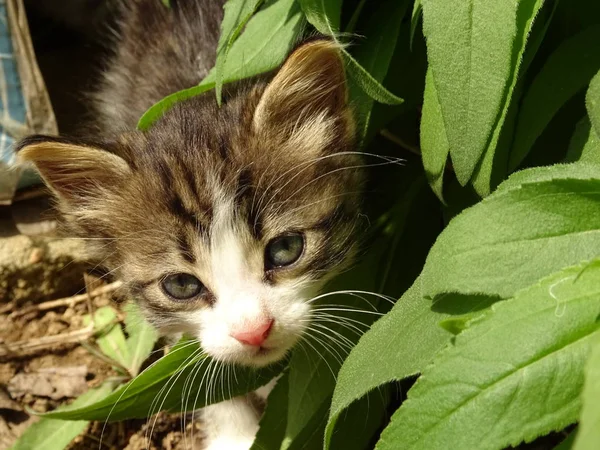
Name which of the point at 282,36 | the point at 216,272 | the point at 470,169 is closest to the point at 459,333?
the point at 470,169

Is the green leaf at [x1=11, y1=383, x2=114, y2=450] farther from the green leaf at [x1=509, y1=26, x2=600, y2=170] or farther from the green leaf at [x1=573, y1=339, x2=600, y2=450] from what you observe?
the green leaf at [x1=573, y1=339, x2=600, y2=450]

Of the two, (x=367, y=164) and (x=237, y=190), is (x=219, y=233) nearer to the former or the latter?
(x=237, y=190)

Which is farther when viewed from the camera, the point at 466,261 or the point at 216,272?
the point at 216,272

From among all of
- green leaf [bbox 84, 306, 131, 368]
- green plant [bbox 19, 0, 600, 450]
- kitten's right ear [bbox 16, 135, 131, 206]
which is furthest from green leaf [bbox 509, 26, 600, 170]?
green leaf [bbox 84, 306, 131, 368]

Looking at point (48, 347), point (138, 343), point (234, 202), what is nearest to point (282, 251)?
point (234, 202)

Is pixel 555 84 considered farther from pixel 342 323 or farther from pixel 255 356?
pixel 255 356

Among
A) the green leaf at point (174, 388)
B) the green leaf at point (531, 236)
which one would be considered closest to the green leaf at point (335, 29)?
the green leaf at point (531, 236)
